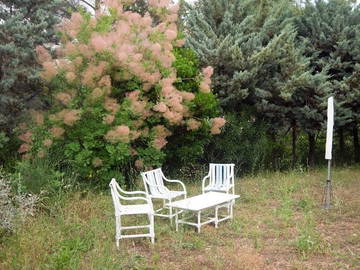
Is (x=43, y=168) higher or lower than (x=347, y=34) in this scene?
lower

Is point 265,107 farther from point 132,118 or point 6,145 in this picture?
point 6,145

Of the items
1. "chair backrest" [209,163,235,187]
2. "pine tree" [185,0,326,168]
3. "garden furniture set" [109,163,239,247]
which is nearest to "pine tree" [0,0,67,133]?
"garden furniture set" [109,163,239,247]

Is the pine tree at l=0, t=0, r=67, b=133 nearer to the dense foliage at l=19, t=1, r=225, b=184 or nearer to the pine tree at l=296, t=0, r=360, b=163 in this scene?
the dense foliage at l=19, t=1, r=225, b=184

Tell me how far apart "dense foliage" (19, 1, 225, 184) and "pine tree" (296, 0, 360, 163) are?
4236 mm

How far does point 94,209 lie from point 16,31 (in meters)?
3.66

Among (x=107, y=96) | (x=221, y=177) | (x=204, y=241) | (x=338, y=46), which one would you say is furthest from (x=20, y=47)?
(x=338, y=46)

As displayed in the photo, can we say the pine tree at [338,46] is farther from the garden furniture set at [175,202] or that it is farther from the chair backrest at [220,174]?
the garden furniture set at [175,202]

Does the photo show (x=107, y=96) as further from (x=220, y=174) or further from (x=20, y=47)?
(x=220, y=174)

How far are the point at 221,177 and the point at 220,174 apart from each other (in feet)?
0.18

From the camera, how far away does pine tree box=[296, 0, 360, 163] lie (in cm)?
1019

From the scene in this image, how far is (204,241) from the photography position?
17.7 feet

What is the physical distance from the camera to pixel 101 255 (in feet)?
15.0

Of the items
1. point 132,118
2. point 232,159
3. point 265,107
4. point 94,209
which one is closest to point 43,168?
point 94,209

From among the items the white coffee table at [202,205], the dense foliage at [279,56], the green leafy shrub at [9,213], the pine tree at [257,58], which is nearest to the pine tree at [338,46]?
the dense foliage at [279,56]
